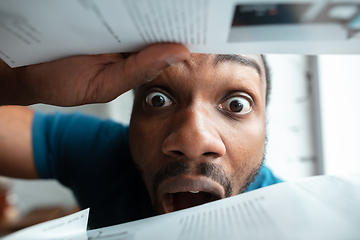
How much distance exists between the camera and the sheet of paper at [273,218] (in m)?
0.32

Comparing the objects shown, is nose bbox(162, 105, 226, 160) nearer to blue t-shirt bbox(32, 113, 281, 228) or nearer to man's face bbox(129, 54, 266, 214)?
man's face bbox(129, 54, 266, 214)

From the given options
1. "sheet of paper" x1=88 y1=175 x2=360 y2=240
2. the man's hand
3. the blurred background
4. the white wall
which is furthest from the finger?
the white wall

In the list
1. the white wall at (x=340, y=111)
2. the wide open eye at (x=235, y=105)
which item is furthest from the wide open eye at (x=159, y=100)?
the white wall at (x=340, y=111)

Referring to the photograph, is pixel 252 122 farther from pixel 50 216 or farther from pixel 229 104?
pixel 50 216

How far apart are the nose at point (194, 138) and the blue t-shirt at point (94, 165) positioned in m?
0.30

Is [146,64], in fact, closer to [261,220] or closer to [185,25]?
[185,25]

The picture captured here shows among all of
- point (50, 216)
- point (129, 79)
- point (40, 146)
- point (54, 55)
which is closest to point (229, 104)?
point (129, 79)

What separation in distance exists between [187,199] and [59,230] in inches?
13.2

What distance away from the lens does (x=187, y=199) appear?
65 centimetres

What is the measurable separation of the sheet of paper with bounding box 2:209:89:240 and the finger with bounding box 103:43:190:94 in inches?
8.4

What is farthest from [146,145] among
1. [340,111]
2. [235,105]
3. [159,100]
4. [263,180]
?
[340,111]

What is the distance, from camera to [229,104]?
1.92 feet

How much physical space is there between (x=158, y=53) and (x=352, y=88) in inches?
71.4

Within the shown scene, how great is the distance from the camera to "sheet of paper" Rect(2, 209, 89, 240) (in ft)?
1.11
